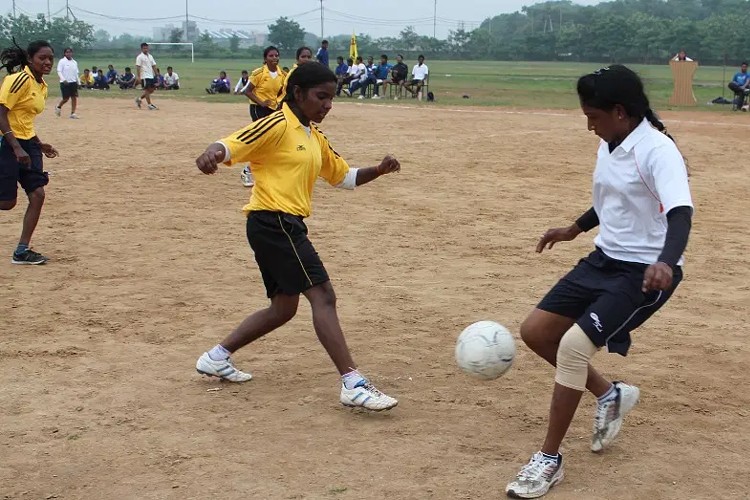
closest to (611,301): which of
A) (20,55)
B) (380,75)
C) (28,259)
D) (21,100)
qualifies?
(28,259)

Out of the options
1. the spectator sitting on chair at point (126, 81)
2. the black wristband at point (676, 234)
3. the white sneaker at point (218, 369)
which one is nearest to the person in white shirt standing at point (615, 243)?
the black wristband at point (676, 234)

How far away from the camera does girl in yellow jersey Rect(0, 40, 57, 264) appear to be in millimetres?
9023

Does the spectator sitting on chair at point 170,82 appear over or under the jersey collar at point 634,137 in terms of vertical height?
under

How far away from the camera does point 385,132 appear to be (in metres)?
20.8

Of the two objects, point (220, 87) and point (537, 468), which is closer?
point (537, 468)

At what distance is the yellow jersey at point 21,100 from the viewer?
9047mm

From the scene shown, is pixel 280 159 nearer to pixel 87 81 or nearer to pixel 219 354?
pixel 219 354

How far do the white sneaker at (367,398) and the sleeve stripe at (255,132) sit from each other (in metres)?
1.48

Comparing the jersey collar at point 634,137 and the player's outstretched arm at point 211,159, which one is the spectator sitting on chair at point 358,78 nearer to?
the player's outstretched arm at point 211,159

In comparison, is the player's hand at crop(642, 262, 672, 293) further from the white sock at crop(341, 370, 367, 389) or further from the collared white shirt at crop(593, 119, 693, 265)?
the white sock at crop(341, 370, 367, 389)

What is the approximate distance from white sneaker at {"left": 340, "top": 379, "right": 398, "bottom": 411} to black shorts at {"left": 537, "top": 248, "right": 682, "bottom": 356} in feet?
4.04

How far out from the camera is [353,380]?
561 cm

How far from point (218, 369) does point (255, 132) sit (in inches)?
59.5

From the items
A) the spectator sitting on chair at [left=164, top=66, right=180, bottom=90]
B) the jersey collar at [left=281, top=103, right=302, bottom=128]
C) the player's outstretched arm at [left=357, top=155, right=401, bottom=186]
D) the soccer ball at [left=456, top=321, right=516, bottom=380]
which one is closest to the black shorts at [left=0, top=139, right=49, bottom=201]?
the player's outstretched arm at [left=357, top=155, right=401, bottom=186]
